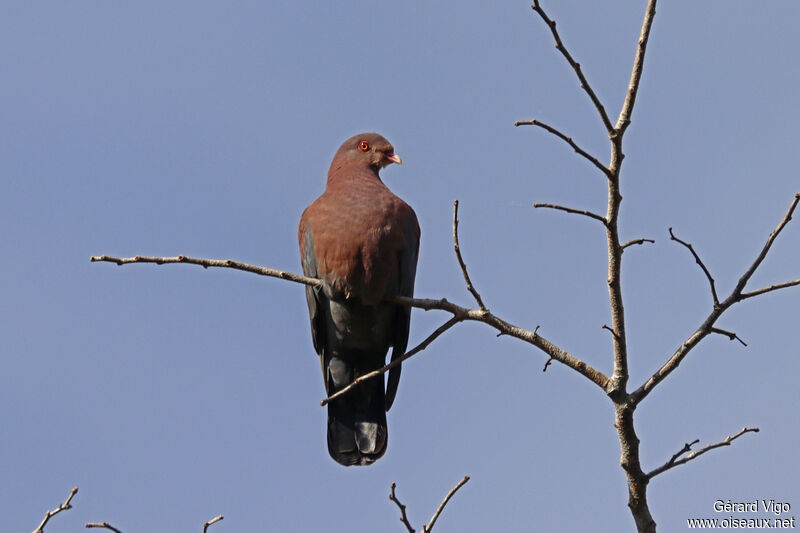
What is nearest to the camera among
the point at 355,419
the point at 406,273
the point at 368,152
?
the point at 406,273

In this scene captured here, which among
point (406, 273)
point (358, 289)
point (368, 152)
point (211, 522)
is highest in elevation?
point (368, 152)

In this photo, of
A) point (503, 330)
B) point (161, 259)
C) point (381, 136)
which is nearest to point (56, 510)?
point (161, 259)

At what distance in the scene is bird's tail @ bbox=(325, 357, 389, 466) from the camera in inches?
246

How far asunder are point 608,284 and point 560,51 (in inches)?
37.2

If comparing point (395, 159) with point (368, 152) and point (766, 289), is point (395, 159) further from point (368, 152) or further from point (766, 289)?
point (766, 289)

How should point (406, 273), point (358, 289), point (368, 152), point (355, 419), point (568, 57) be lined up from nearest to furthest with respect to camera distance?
point (568, 57) → point (358, 289) → point (406, 273) → point (355, 419) → point (368, 152)

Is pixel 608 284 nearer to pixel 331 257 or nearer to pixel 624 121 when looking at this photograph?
pixel 624 121

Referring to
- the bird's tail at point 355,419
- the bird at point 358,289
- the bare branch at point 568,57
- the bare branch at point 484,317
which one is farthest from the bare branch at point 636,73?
the bird's tail at point 355,419

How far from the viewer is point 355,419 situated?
631 cm

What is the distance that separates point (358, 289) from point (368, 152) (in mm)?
1446

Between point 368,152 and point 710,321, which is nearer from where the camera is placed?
point 710,321

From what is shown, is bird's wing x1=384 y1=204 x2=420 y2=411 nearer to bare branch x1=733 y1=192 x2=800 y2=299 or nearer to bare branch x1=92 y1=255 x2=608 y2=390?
bare branch x1=92 y1=255 x2=608 y2=390

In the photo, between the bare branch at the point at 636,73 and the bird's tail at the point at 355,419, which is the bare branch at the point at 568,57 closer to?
the bare branch at the point at 636,73

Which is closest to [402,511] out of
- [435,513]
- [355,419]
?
[435,513]
